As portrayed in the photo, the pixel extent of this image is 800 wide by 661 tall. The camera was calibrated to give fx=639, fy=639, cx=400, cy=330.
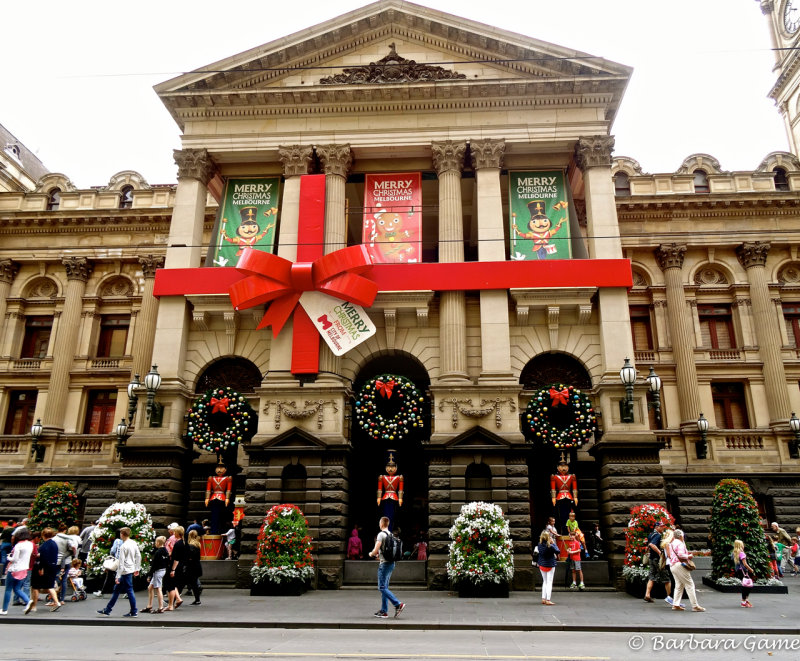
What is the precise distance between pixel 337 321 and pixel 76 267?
80.3ft

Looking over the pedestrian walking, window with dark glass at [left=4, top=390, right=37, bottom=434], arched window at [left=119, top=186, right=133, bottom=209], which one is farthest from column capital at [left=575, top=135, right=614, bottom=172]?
window with dark glass at [left=4, top=390, right=37, bottom=434]

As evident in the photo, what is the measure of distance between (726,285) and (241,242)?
28628mm

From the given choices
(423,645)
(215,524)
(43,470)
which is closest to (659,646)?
(423,645)

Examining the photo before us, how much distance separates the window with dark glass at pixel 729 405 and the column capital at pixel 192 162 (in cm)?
2952

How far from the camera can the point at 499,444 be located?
852 inches

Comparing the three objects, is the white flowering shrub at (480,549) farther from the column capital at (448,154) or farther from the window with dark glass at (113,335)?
the window with dark glass at (113,335)

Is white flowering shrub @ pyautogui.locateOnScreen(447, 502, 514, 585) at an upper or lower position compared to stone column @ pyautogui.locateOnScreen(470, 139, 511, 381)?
lower

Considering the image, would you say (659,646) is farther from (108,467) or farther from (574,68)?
(108,467)

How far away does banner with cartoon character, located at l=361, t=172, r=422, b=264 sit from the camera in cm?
2498

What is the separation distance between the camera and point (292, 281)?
78.5ft

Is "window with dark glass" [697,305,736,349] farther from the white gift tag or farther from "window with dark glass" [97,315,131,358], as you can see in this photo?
"window with dark glass" [97,315,131,358]

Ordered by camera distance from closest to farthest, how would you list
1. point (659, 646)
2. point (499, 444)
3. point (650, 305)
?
point (659, 646)
point (499, 444)
point (650, 305)

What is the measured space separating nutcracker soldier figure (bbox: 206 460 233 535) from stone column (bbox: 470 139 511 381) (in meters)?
9.92

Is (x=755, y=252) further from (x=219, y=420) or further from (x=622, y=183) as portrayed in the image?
(x=219, y=420)
